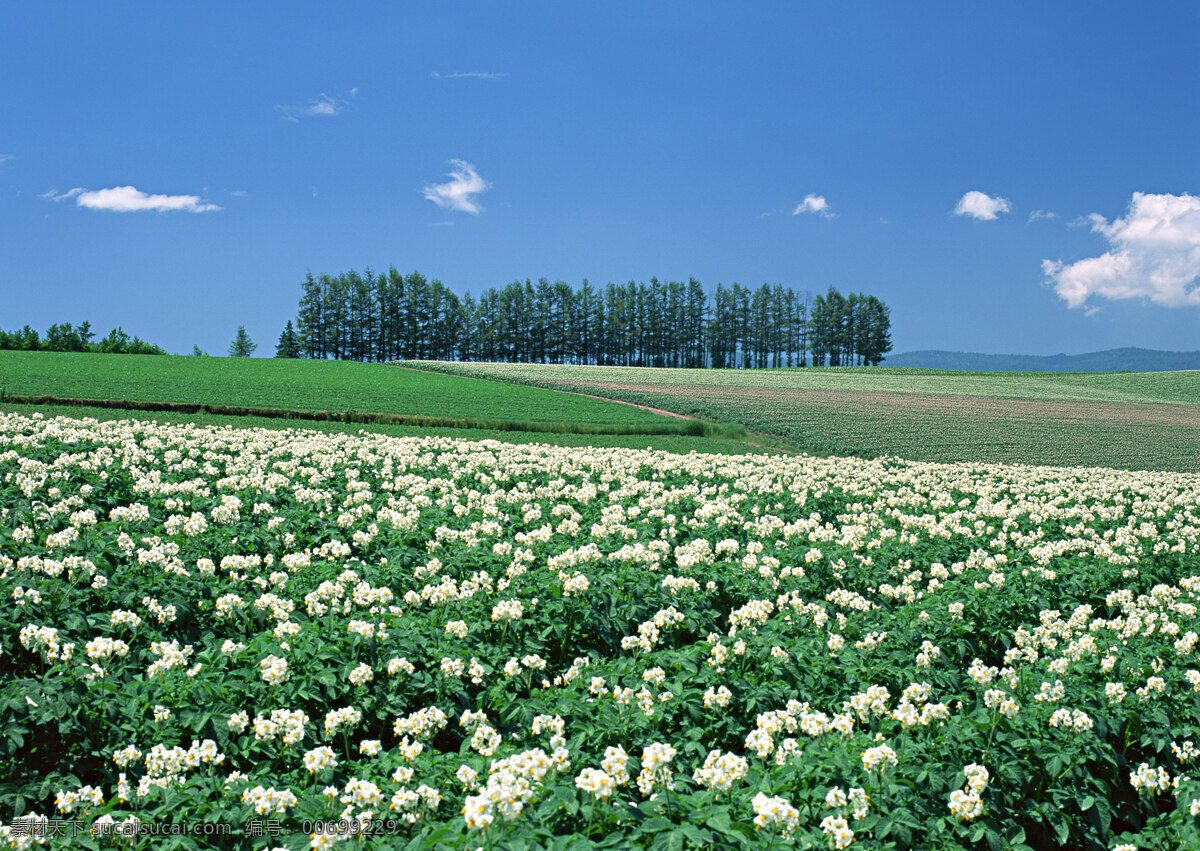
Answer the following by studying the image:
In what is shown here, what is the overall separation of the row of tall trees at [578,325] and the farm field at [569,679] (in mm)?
117191

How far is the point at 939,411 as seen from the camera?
5328 centimetres

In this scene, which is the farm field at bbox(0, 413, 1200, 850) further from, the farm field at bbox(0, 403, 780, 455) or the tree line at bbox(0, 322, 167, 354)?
the tree line at bbox(0, 322, 167, 354)

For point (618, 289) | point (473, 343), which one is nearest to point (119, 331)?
point (473, 343)

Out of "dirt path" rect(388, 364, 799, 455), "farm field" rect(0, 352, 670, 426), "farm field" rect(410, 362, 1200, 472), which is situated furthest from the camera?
"farm field" rect(0, 352, 670, 426)

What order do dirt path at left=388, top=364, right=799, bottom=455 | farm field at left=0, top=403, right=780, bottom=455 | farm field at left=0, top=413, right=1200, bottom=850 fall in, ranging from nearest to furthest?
farm field at left=0, top=413, right=1200, bottom=850 → farm field at left=0, top=403, right=780, bottom=455 → dirt path at left=388, top=364, right=799, bottom=455

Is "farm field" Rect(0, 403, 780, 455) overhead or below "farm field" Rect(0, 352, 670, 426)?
below

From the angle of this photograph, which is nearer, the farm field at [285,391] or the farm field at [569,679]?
the farm field at [569,679]

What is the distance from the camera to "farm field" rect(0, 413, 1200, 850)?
4.30 m

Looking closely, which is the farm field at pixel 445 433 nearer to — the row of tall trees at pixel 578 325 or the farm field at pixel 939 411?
the farm field at pixel 939 411

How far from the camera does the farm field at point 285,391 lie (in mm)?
41250

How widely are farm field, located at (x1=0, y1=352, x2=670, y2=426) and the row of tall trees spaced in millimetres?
57418

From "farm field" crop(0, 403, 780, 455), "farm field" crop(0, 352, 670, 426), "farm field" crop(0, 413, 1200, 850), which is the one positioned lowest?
"farm field" crop(0, 413, 1200, 850)

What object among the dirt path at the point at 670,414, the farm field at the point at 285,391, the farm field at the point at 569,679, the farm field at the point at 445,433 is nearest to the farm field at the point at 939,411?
the dirt path at the point at 670,414

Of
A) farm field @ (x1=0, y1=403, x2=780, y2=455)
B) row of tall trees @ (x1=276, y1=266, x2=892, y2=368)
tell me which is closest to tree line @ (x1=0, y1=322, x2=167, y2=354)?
row of tall trees @ (x1=276, y1=266, x2=892, y2=368)
